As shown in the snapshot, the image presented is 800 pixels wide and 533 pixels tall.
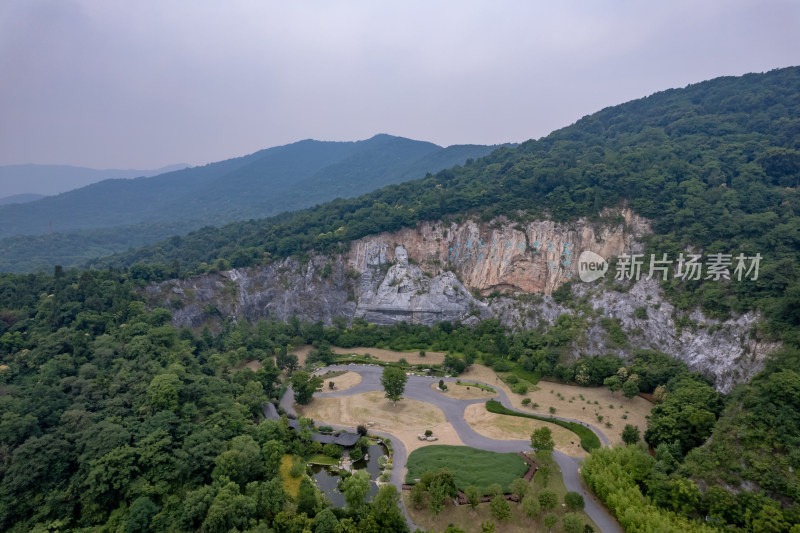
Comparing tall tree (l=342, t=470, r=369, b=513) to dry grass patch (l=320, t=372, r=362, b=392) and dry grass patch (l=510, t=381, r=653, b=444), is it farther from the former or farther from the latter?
dry grass patch (l=510, t=381, r=653, b=444)

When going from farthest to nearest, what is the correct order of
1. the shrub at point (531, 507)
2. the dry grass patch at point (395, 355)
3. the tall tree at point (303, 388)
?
the dry grass patch at point (395, 355) → the tall tree at point (303, 388) → the shrub at point (531, 507)

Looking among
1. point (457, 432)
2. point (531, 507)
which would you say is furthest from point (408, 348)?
point (531, 507)

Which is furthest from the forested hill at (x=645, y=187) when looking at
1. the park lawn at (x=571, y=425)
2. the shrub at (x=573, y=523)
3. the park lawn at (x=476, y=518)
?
the shrub at (x=573, y=523)

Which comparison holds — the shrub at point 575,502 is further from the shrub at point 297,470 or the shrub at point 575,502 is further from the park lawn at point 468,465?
the shrub at point 297,470

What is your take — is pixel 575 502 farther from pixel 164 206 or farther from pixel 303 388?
pixel 164 206

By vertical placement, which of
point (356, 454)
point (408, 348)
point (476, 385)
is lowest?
point (476, 385)

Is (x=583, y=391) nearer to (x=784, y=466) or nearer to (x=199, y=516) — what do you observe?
(x=784, y=466)

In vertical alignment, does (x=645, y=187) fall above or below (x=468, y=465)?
above
